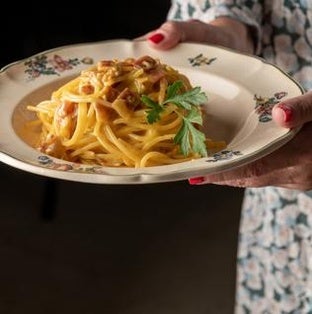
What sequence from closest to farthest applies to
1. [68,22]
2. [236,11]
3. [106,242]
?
[236,11] → [106,242] → [68,22]

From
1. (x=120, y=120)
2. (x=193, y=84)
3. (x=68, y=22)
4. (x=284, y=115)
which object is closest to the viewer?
(x=284, y=115)

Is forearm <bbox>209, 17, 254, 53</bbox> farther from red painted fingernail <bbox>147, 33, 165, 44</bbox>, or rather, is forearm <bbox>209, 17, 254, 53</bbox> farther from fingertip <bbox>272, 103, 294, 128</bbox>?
fingertip <bbox>272, 103, 294, 128</bbox>

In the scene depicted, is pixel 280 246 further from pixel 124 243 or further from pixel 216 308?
pixel 124 243

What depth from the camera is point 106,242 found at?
2.34 m

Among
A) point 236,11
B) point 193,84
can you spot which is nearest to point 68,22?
point 236,11

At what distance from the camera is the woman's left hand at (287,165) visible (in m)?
0.94

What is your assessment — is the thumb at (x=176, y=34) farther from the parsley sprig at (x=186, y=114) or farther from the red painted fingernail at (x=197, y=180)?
the red painted fingernail at (x=197, y=180)

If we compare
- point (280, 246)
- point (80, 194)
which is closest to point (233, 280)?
point (80, 194)

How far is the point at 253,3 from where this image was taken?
1.30 meters

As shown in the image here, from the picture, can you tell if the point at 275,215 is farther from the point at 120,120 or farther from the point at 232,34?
the point at 120,120

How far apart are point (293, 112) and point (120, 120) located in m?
0.24

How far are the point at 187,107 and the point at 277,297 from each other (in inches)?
23.7

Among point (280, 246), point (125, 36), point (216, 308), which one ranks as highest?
point (280, 246)

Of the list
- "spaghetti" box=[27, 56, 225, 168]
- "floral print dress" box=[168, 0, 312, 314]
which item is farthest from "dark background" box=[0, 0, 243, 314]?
"spaghetti" box=[27, 56, 225, 168]
